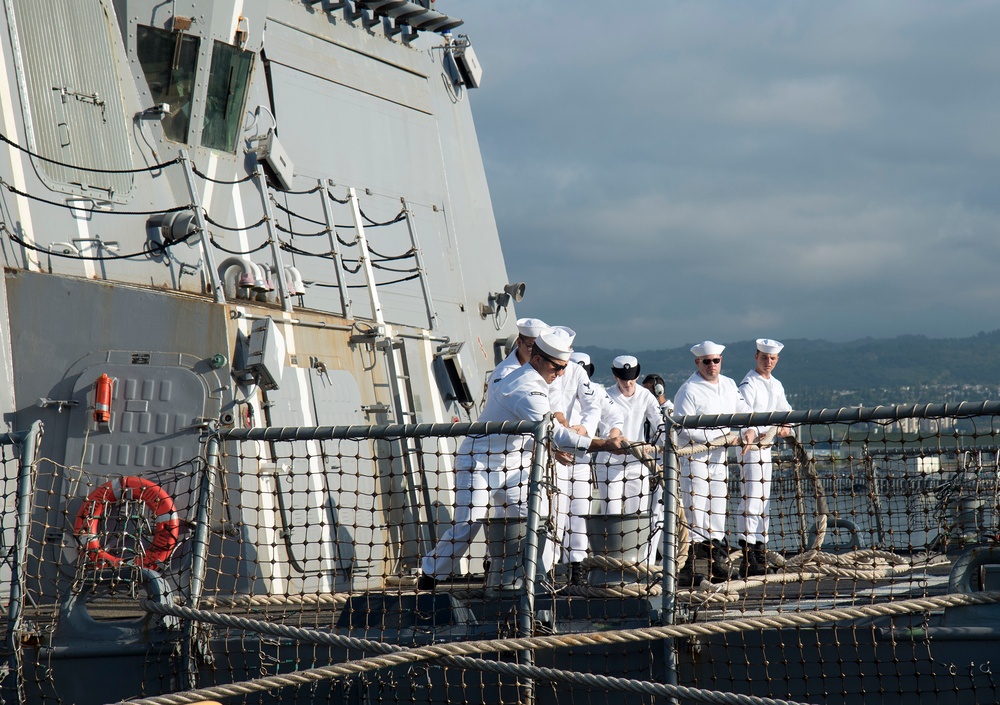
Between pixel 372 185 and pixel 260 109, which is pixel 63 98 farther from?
pixel 372 185

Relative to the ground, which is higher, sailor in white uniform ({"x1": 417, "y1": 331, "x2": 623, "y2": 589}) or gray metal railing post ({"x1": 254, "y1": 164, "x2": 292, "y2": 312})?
gray metal railing post ({"x1": 254, "y1": 164, "x2": 292, "y2": 312})

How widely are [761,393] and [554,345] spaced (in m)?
2.64

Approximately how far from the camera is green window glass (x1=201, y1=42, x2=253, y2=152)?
7414mm

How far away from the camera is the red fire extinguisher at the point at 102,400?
5625 mm

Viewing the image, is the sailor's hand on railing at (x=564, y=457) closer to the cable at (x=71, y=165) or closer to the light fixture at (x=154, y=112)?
the cable at (x=71, y=165)

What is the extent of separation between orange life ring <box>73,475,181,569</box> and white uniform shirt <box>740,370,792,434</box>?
4.02 metres

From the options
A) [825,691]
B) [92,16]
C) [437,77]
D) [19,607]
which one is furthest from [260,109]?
[825,691]

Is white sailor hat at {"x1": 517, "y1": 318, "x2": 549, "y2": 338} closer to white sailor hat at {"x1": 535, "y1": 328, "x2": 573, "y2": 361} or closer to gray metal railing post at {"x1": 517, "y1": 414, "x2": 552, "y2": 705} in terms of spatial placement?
white sailor hat at {"x1": 535, "y1": 328, "x2": 573, "y2": 361}

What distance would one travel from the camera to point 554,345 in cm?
565

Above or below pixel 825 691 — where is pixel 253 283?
above

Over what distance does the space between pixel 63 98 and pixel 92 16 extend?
66 centimetres

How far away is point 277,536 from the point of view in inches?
227

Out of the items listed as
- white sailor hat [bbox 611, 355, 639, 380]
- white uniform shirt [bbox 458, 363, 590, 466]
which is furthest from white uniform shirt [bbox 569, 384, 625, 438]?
white uniform shirt [bbox 458, 363, 590, 466]

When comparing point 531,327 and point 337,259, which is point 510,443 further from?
point 337,259
